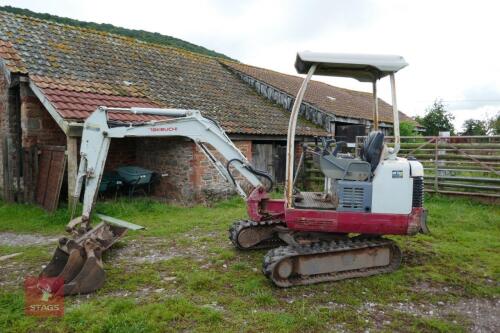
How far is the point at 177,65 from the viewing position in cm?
1611

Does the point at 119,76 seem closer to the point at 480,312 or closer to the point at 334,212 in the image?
the point at 334,212

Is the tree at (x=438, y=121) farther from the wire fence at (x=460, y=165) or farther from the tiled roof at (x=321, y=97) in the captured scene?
the wire fence at (x=460, y=165)

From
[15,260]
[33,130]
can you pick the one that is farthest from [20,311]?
[33,130]

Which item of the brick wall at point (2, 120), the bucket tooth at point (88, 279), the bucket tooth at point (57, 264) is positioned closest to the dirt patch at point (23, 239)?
the bucket tooth at point (57, 264)

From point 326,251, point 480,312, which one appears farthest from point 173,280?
point 480,312

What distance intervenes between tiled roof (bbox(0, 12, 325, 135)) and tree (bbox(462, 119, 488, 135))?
27193mm

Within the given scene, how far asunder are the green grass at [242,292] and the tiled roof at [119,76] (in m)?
4.30

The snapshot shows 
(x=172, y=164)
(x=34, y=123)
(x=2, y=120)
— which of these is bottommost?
(x=172, y=164)

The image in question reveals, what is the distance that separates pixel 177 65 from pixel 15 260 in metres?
11.2

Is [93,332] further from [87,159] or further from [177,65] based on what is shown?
[177,65]

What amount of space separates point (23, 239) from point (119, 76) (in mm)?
6382

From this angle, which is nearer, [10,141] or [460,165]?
[10,141]

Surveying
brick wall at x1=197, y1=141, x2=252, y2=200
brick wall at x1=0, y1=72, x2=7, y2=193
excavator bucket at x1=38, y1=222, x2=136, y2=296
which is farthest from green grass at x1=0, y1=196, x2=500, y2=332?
brick wall at x1=0, y1=72, x2=7, y2=193

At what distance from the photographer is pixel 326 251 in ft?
17.3
